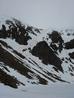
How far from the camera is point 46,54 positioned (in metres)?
190

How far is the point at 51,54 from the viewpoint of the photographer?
194 metres

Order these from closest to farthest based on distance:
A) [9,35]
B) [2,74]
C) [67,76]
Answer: [2,74] → [67,76] → [9,35]

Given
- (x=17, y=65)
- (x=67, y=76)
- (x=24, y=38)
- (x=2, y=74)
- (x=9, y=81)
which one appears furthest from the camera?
(x=24, y=38)

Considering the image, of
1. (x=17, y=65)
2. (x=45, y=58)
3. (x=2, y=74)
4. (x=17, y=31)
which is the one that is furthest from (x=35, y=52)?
(x=2, y=74)

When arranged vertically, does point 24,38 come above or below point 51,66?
above

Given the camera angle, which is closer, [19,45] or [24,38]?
[19,45]

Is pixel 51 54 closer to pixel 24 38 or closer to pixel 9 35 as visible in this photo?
pixel 24 38

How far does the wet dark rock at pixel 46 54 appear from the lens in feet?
590

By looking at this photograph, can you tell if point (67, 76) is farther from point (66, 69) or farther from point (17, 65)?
point (17, 65)

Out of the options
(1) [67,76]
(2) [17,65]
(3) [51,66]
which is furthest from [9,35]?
(2) [17,65]

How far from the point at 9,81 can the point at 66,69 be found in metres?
108

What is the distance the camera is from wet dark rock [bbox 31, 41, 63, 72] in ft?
590

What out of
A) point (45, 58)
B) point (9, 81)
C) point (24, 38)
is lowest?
point (9, 81)

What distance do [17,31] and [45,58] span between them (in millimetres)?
27594
